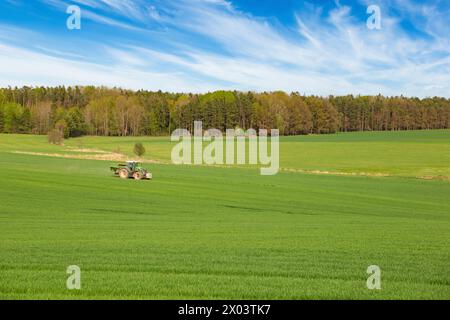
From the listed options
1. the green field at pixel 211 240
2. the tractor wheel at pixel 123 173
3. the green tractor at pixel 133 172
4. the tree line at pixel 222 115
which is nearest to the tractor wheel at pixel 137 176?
A: the green tractor at pixel 133 172

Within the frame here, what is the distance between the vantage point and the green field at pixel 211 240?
8.94 metres

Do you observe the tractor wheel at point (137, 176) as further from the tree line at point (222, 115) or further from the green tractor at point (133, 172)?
the tree line at point (222, 115)

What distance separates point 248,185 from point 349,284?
103 ft

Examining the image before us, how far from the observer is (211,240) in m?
15.3

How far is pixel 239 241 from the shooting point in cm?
1516

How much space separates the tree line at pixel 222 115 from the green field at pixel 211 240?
335 feet

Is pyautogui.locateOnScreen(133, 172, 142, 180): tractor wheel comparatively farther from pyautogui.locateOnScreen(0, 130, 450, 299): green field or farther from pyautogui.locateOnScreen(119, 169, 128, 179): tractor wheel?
pyautogui.locateOnScreen(0, 130, 450, 299): green field

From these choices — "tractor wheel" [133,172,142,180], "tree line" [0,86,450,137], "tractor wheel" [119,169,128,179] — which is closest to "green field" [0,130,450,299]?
"tractor wheel" [119,169,128,179]

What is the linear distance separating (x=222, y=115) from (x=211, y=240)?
431ft

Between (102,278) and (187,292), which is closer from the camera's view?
(187,292)

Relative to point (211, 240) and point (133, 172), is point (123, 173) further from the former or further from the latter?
point (211, 240)

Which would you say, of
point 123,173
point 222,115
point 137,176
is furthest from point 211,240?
point 222,115
